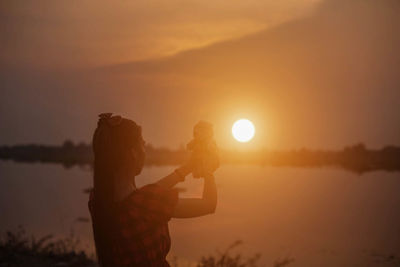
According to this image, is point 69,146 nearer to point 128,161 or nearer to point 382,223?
point 382,223

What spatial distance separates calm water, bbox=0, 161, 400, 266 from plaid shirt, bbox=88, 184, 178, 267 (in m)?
10.4

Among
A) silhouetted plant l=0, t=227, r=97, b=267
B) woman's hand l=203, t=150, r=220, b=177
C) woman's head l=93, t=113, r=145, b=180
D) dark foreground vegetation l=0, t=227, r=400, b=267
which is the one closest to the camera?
woman's head l=93, t=113, r=145, b=180

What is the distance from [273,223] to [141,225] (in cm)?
1888

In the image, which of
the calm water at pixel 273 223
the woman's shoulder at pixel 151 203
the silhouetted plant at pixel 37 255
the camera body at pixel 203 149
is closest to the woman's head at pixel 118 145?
the woman's shoulder at pixel 151 203

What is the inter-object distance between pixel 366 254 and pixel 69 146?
354 feet

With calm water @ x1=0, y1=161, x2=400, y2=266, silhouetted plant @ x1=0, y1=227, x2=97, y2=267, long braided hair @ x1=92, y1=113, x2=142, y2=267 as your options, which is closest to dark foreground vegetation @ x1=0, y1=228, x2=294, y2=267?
silhouetted plant @ x1=0, y1=227, x2=97, y2=267

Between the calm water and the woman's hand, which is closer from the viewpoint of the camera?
the woman's hand

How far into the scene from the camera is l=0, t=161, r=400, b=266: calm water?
14.2 meters

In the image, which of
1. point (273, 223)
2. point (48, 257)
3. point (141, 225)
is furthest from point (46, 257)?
point (273, 223)

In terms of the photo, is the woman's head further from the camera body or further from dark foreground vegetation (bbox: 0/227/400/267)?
dark foreground vegetation (bbox: 0/227/400/267)

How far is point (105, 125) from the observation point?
2180 millimetres

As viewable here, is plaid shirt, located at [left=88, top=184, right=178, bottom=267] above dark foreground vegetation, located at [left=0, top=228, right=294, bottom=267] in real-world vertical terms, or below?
above

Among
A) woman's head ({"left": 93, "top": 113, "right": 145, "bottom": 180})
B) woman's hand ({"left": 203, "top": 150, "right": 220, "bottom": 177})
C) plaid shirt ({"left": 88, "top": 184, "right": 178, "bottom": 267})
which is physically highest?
woman's head ({"left": 93, "top": 113, "right": 145, "bottom": 180})

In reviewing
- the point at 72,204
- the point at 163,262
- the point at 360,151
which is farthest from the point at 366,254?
the point at 360,151
